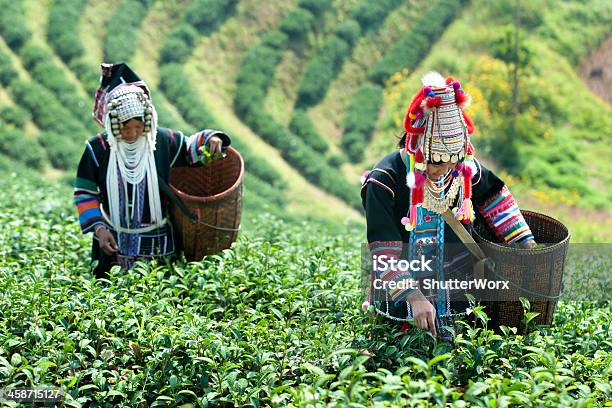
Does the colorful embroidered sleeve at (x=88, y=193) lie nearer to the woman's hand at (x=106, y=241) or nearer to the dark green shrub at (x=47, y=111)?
the woman's hand at (x=106, y=241)

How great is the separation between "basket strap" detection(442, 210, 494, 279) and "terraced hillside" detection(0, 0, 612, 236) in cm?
1233

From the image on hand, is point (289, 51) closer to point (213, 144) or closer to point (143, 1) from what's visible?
point (143, 1)

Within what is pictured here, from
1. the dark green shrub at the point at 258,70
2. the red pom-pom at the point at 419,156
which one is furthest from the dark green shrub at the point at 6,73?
the red pom-pom at the point at 419,156

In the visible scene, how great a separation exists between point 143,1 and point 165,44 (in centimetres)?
185

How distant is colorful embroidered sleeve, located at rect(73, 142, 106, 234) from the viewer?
496cm

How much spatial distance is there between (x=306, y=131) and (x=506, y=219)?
15327mm

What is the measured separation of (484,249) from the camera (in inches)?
150

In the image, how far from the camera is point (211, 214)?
5055 mm

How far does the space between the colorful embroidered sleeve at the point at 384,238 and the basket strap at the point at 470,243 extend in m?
0.25

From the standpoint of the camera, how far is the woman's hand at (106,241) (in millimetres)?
4887

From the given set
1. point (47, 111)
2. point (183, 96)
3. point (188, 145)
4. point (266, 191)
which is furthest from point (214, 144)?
point (183, 96)

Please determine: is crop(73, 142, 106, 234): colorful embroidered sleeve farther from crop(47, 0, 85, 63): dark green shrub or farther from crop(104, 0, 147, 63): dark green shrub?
crop(47, 0, 85, 63): dark green shrub

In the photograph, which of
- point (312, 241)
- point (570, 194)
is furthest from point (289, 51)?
point (312, 241)

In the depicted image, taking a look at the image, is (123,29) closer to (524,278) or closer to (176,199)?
(176,199)
